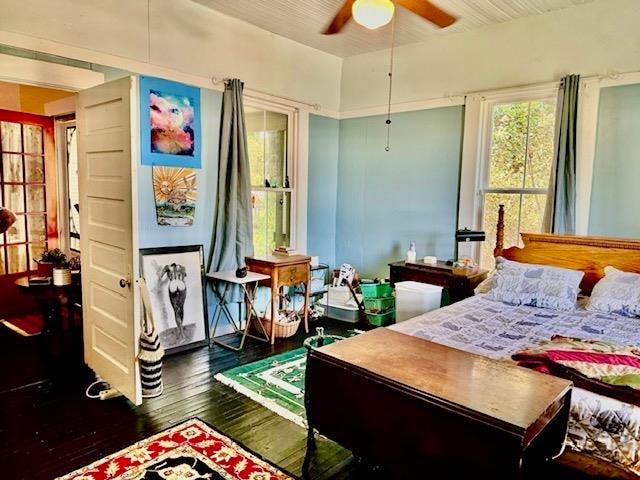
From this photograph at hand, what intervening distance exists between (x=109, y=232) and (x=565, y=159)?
141 inches

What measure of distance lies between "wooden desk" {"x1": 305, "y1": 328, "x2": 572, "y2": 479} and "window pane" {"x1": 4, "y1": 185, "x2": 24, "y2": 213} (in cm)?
424

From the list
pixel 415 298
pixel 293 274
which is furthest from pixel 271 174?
pixel 415 298

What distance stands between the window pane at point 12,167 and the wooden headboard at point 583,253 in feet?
16.3

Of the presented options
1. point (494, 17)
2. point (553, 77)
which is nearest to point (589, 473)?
point (553, 77)

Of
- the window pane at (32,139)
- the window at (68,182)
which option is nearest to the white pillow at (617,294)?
the window at (68,182)

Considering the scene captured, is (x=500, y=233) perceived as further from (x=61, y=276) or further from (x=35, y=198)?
(x=35, y=198)

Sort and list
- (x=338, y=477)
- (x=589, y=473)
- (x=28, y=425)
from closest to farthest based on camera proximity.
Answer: (x=589, y=473)
(x=338, y=477)
(x=28, y=425)

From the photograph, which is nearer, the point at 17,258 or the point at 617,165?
the point at 617,165

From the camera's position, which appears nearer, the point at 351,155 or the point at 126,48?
the point at 126,48

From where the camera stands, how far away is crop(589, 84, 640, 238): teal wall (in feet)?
11.8

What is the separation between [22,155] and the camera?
4902 millimetres

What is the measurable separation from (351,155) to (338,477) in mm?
3939

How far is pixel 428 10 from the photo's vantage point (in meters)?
2.74

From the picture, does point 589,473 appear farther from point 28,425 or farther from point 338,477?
point 28,425
